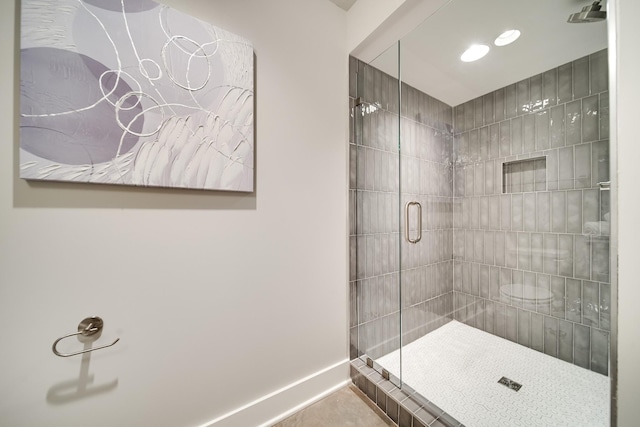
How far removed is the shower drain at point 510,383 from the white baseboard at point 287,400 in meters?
1.05

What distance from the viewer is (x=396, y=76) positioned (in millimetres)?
1686

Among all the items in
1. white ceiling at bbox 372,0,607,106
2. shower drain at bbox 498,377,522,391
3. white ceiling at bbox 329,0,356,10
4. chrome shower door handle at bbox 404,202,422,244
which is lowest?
shower drain at bbox 498,377,522,391

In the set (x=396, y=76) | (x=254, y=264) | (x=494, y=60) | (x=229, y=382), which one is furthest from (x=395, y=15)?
(x=229, y=382)

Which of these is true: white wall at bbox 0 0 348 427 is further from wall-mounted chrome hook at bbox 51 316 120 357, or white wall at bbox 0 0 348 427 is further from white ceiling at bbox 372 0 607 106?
white ceiling at bbox 372 0 607 106

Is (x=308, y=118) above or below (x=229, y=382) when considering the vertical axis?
above

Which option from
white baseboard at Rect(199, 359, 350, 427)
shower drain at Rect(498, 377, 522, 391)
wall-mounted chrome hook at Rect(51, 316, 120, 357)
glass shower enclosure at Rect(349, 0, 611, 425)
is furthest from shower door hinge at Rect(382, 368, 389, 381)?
wall-mounted chrome hook at Rect(51, 316, 120, 357)

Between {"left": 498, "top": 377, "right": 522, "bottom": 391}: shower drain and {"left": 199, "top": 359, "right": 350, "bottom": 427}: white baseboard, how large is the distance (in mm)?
1048

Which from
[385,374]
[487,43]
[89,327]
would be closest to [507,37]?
[487,43]

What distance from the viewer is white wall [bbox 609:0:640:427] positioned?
697mm

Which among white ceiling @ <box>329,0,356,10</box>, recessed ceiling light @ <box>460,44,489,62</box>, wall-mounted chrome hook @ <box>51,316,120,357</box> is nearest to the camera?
wall-mounted chrome hook @ <box>51,316,120,357</box>

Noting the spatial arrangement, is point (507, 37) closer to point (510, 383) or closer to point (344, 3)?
point (344, 3)

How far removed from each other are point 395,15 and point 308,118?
77 centimetres

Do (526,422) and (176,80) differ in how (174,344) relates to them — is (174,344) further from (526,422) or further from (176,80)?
(526,422)

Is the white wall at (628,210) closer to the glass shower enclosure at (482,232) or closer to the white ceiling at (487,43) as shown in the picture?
the white ceiling at (487,43)
